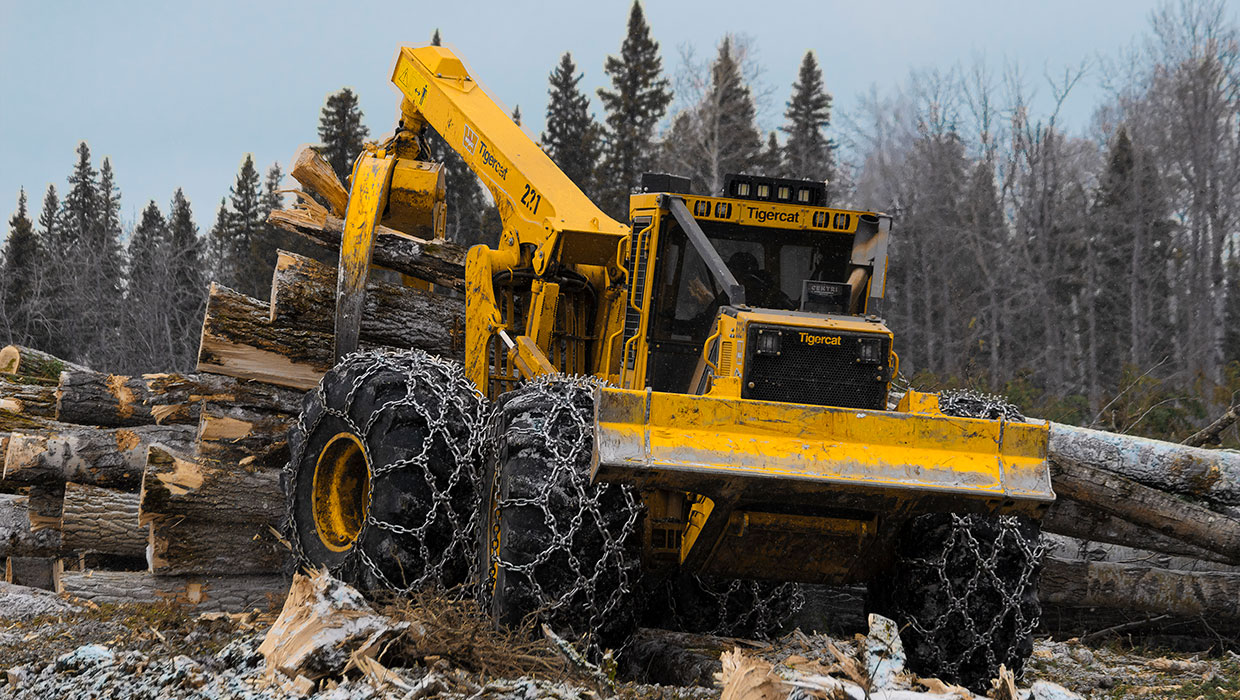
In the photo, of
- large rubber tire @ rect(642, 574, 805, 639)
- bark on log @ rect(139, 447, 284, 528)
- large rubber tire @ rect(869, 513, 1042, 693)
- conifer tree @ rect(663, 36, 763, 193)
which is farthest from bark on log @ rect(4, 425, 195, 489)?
conifer tree @ rect(663, 36, 763, 193)

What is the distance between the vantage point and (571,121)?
42.4 metres

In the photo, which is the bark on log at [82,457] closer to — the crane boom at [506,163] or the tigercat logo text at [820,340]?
the crane boom at [506,163]

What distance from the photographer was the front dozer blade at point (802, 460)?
509cm

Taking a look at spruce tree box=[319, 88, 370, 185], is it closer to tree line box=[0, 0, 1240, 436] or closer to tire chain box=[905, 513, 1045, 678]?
tree line box=[0, 0, 1240, 436]

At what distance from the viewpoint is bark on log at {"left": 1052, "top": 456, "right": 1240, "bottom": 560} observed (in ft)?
26.5

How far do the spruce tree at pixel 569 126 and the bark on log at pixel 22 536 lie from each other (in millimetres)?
32184

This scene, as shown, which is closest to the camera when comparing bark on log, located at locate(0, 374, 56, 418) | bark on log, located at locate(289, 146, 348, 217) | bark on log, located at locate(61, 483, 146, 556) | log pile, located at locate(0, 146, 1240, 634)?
log pile, located at locate(0, 146, 1240, 634)

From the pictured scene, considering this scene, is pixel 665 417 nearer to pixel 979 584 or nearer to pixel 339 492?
pixel 979 584

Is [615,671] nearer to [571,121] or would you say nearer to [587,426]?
[587,426]

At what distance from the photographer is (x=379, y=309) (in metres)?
8.90

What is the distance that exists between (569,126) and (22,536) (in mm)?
34622

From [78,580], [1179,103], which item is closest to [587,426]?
[78,580]

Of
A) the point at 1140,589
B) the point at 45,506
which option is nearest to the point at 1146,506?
the point at 1140,589

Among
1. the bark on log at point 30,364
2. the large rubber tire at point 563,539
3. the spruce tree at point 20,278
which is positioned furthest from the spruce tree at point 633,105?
the large rubber tire at point 563,539
